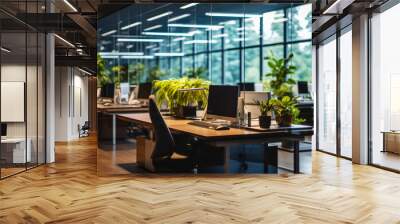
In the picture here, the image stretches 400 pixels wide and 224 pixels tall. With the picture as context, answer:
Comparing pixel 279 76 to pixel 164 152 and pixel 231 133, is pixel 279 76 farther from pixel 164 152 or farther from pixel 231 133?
pixel 164 152

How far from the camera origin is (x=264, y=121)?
20.0 feet

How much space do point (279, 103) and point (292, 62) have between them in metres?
0.79

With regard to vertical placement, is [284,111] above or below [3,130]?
above

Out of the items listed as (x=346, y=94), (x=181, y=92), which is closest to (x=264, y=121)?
(x=181, y=92)

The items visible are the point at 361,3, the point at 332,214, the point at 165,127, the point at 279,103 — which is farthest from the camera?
the point at 361,3

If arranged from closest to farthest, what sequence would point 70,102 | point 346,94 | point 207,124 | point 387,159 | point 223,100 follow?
1. point 223,100
2. point 207,124
3. point 387,159
4. point 346,94
5. point 70,102

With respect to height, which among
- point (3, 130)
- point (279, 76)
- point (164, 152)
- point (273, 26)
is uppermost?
point (273, 26)

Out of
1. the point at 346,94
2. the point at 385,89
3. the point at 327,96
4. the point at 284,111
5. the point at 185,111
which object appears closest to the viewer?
the point at 284,111

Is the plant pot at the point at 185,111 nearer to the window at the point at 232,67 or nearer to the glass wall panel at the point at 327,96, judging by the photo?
the window at the point at 232,67

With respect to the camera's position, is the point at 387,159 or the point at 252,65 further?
the point at 387,159

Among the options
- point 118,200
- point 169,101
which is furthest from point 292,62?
point 118,200

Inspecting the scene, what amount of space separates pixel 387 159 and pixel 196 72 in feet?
11.6

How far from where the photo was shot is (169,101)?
21.6 ft

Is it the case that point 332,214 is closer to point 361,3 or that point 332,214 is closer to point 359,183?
point 359,183
